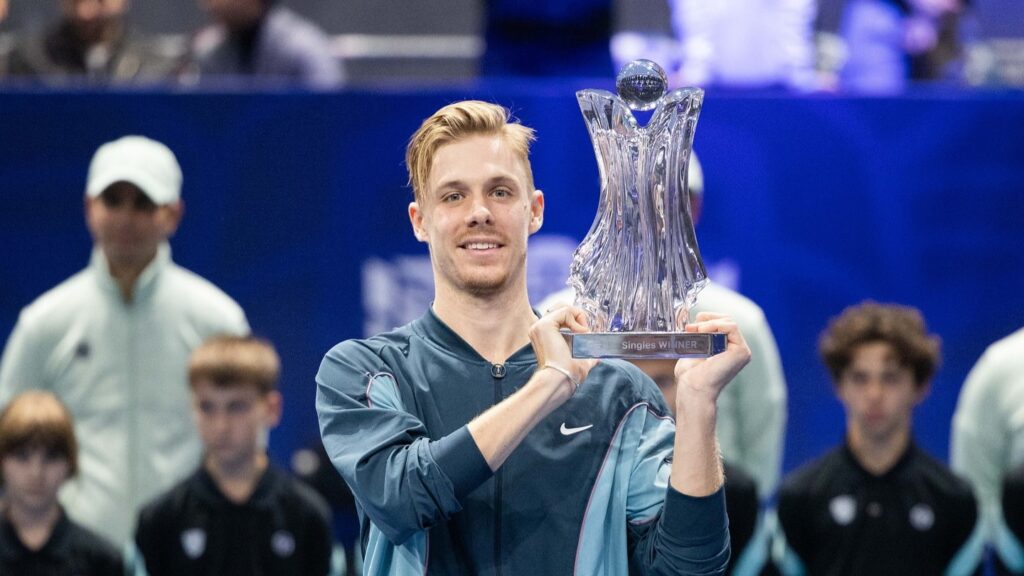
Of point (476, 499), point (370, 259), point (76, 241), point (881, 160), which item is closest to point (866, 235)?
point (881, 160)

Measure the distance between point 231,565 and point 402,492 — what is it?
310 centimetres

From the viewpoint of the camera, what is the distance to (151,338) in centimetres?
569

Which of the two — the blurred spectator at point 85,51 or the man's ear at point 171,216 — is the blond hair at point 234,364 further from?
the blurred spectator at point 85,51

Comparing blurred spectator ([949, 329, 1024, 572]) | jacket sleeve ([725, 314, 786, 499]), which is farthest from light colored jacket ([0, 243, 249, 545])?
blurred spectator ([949, 329, 1024, 572])

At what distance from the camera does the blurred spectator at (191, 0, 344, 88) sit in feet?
20.9

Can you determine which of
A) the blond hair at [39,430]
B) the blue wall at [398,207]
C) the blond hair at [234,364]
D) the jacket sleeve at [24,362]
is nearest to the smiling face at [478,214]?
the blond hair at [234,364]

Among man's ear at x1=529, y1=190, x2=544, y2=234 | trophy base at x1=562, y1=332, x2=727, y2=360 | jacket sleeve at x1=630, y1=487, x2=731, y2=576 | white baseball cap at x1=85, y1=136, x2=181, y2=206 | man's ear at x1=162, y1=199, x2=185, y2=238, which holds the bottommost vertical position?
jacket sleeve at x1=630, y1=487, x2=731, y2=576

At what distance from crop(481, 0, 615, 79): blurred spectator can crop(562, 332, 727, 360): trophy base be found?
383 cm

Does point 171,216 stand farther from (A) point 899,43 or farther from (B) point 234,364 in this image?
(A) point 899,43

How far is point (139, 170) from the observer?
5516 mm

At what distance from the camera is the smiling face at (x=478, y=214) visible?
2564mm

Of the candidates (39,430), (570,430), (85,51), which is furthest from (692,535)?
(85,51)

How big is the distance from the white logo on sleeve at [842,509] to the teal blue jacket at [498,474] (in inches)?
114

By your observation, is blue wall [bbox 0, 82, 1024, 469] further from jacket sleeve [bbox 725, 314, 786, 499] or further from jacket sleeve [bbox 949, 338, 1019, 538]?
jacket sleeve [bbox 725, 314, 786, 499]
